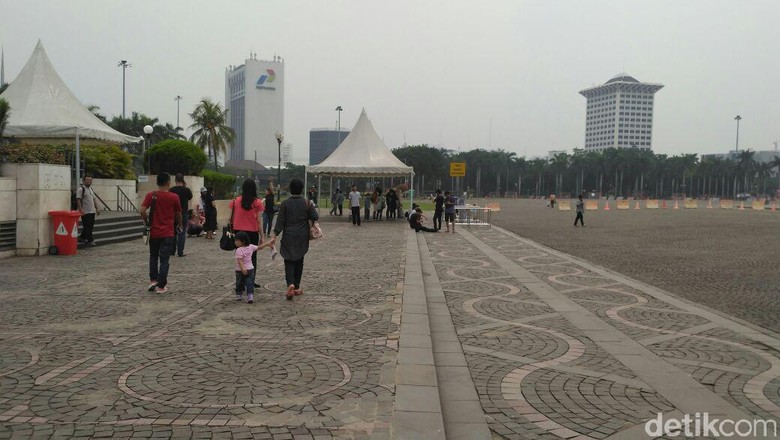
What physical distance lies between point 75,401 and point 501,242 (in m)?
15.3

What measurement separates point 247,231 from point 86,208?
24.4ft

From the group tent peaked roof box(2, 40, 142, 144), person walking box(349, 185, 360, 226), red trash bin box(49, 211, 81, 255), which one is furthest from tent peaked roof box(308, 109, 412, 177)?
red trash bin box(49, 211, 81, 255)

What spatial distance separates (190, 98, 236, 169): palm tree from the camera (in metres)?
51.2

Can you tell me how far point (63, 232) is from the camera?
42.8 ft

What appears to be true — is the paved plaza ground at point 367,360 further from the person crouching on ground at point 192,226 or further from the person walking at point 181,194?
the person crouching on ground at point 192,226

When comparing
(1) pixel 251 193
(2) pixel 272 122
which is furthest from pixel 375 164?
(2) pixel 272 122

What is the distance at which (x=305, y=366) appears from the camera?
5047mm

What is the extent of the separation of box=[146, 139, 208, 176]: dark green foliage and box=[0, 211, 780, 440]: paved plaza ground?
48.3 ft

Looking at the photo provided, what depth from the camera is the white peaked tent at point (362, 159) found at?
1054 inches

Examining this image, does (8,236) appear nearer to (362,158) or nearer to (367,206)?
(362,158)

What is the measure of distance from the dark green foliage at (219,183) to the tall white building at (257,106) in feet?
381

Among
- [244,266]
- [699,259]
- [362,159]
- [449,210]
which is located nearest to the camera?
[244,266]

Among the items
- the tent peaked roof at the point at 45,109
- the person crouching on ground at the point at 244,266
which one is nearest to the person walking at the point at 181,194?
the person crouching on ground at the point at 244,266

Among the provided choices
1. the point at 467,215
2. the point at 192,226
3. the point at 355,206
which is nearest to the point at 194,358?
the point at 192,226
